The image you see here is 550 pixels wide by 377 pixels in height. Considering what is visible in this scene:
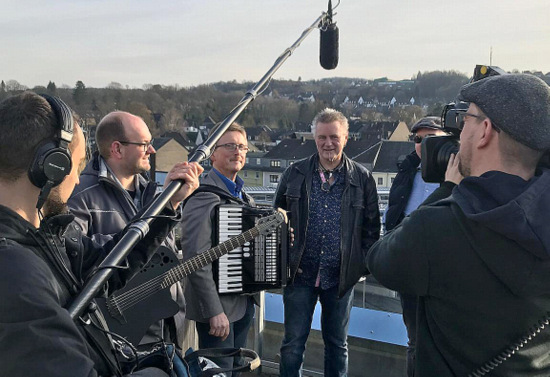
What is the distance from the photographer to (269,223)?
13.1 feet

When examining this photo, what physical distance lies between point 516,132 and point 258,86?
42.8 inches

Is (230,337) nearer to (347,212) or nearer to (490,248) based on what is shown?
(347,212)

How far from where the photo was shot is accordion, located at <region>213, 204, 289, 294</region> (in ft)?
13.3

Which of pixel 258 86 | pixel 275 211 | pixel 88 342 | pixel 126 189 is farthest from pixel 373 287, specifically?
pixel 88 342

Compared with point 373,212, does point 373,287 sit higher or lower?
lower

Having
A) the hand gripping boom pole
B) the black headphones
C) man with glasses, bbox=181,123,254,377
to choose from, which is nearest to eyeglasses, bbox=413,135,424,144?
man with glasses, bbox=181,123,254,377

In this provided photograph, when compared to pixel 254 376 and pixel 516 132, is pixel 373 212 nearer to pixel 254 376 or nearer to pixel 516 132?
pixel 254 376

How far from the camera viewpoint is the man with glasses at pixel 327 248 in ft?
14.5

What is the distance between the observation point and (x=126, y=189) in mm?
3775

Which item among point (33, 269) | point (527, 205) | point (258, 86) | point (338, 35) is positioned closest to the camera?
point (33, 269)

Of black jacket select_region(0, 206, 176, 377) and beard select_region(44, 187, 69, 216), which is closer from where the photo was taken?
black jacket select_region(0, 206, 176, 377)

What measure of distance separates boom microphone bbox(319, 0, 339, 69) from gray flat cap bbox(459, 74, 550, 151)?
127 centimetres

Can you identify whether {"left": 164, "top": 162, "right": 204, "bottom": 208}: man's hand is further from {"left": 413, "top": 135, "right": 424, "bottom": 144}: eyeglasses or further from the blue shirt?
{"left": 413, "top": 135, "right": 424, "bottom": 144}: eyeglasses

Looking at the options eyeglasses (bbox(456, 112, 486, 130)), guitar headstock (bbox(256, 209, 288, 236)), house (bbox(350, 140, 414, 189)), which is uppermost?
eyeglasses (bbox(456, 112, 486, 130))
